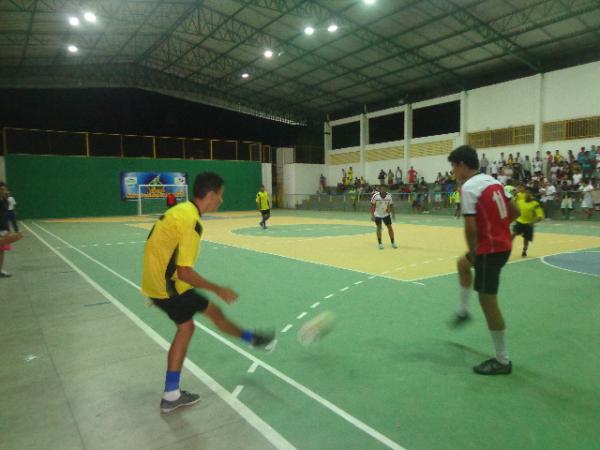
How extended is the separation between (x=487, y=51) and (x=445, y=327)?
2603 centimetres

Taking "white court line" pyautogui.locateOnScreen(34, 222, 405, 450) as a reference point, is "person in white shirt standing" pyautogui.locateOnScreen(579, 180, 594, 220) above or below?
above

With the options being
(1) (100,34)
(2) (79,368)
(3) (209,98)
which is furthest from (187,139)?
(2) (79,368)

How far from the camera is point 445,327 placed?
19.1 ft

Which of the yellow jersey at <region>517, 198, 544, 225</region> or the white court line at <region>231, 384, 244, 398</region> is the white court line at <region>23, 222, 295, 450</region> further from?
the yellow jersey at <region>517, 198, 544, 225</region>

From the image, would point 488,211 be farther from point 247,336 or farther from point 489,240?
point 247,336

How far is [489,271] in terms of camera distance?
4.26 m

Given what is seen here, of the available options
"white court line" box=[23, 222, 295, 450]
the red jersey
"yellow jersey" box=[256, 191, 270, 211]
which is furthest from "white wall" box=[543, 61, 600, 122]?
"white court line" box=[23, 222, 295, 450]

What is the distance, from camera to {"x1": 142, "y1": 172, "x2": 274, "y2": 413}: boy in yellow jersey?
3.48 m

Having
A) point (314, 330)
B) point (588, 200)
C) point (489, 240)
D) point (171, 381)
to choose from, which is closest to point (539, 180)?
point (588, 200)

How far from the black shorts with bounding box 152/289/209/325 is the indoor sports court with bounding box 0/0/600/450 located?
3cm

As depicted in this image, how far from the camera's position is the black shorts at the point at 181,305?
369 centimetres

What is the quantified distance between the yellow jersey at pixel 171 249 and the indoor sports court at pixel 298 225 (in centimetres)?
2

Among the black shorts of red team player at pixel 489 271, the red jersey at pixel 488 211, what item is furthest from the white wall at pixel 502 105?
the black shorts of red team player at pixel 489 271

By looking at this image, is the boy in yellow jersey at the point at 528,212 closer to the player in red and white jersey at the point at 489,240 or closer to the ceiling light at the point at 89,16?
the player in red and white jersey at the point at 489,240
